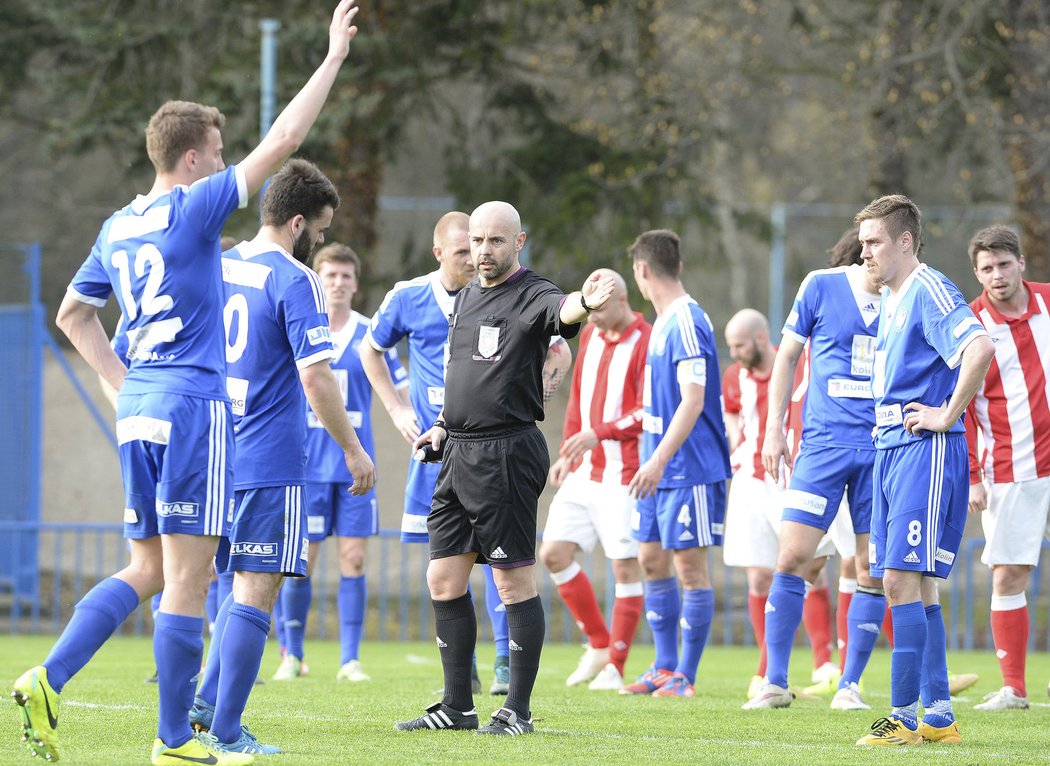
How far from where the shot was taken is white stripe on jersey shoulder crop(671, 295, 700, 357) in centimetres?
823

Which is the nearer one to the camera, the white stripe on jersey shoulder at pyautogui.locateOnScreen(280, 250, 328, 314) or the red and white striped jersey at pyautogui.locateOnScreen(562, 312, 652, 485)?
the white stripe on jersey shoulder at pyautogui.locateOnScreen(280, 250, 328, 314)

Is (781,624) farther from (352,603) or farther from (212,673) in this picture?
(352,603)

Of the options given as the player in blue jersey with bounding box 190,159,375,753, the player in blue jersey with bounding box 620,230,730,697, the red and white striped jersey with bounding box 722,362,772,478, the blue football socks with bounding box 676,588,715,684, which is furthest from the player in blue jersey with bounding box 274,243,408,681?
the player in blue jersey with bounding box 190,159,375,753

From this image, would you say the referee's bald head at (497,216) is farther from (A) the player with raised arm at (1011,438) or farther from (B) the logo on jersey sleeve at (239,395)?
(A) the player with raised arm at (1011,438)

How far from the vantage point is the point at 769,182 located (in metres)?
34.5

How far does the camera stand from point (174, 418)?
5.02m

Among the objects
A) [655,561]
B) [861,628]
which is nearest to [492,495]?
[861,628]

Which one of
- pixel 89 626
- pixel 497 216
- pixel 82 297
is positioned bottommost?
pixel 89 626

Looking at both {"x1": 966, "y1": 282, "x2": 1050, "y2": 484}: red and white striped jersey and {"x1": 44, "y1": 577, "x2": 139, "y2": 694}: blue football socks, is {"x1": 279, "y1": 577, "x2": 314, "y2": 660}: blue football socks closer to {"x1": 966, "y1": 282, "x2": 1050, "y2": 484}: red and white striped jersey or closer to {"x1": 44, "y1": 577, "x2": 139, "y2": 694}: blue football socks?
{"x1": 44, "y1": 577, "x2": 139, "y2": 694}: blue football socks

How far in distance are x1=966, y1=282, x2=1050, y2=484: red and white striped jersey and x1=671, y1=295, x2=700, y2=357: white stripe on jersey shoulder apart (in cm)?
157

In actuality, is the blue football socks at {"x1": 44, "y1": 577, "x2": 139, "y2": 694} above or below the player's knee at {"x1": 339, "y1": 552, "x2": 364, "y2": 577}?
above

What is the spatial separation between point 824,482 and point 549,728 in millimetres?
1996

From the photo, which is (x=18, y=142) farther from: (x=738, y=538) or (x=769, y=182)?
(x=738, y=538)

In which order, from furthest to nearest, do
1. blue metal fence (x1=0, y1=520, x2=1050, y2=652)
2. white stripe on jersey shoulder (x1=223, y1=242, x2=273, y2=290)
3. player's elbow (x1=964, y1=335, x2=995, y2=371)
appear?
blue metal fence (x1=0, y1=520, x2=1050, y2=652) < player's elbow (x1=964, y1=335, x2=995, y2=371) < white stripe on jersey shoulder (x1=223, y1=242, x2=273, y2=290)
